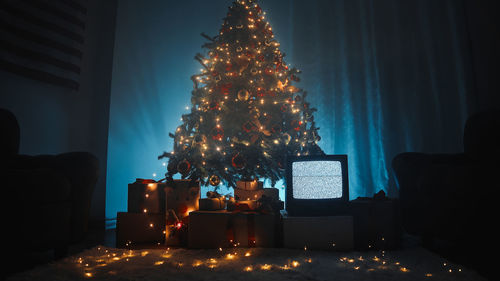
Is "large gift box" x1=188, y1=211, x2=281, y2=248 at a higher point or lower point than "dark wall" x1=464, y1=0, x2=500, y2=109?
lower

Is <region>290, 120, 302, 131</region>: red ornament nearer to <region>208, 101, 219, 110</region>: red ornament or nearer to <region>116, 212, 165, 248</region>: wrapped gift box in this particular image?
<region>208, 101, 219, 110</region>: red ornament

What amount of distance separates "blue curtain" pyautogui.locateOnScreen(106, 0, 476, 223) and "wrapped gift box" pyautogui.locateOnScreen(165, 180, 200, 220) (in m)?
1.63

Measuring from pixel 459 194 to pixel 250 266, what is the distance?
1.23 meters

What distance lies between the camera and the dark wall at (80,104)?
112 inches

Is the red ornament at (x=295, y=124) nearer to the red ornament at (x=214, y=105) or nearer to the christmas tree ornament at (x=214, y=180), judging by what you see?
the red ornament at (x=214, y=105)

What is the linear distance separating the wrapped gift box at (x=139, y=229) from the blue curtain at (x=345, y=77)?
1.47 m

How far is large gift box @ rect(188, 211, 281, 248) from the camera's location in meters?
1.95

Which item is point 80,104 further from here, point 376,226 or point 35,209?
point 376,226

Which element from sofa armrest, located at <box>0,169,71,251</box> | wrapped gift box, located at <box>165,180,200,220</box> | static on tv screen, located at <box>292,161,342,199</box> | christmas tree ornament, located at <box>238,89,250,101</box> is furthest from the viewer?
christmas tree ornament, located at <box>238,89,250,101</box>

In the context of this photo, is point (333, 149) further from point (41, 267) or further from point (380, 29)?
point (41, 267)

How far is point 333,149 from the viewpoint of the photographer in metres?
3.52

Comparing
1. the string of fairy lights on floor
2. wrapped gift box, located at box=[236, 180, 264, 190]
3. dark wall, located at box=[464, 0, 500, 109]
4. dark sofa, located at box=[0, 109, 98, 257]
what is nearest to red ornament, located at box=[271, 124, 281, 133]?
wrapped gift box, located at box=[236, 180, 264, 190]

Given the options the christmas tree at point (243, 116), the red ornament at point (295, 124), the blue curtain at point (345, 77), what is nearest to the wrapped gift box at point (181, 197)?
the christmas tree at point (243, 116)

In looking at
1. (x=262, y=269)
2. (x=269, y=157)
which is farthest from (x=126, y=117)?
(x=262, y=269)
